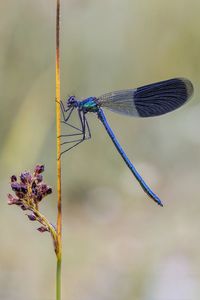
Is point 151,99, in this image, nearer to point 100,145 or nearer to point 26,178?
point 26,178

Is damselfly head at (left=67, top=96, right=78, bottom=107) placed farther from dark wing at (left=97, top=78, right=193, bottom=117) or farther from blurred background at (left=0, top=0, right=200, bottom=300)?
blurred background at (left=0, top=0, right=200, bottom=300)

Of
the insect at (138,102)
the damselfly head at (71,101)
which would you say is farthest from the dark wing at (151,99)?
the damselfly head at (71,101)

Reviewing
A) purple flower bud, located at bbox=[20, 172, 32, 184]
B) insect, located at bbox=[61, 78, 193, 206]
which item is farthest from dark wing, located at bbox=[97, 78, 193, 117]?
purple flower bud, located at bbox=[20, 172, 32, 184]

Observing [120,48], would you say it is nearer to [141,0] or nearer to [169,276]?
[141,0]

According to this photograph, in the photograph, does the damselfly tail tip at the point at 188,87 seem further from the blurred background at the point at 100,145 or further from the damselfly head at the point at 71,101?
the blurred background at the point at 100,145

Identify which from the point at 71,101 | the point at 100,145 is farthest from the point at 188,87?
the point at 100,145

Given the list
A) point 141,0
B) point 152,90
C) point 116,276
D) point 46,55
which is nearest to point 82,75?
point 46,55
